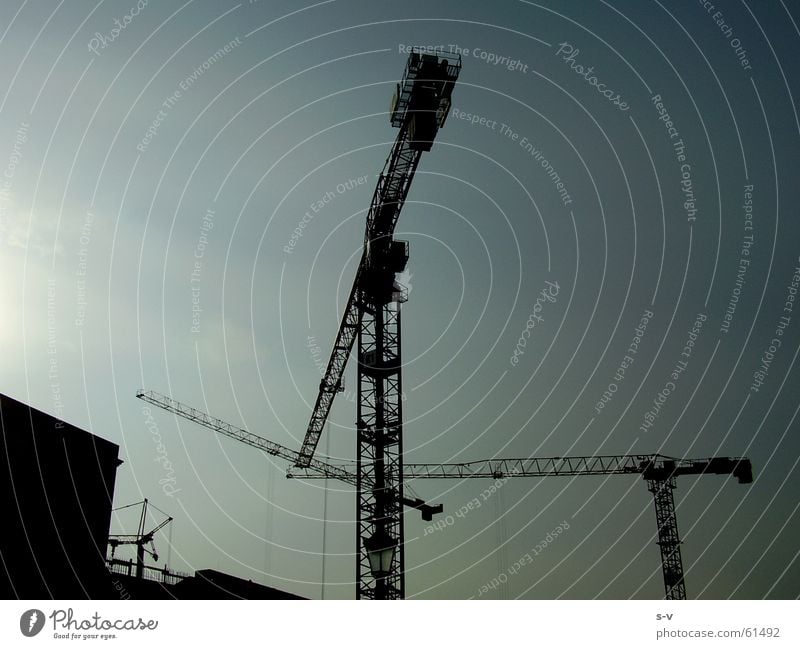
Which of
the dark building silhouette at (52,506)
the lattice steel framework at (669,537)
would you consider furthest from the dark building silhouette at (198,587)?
the lattice steel framework at (669,537)

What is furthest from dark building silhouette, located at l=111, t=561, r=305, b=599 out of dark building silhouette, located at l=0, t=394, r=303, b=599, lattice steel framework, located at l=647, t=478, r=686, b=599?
lattice steel framework, located at l=647, t=478, r=686, b=599

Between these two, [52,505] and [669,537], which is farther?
[669,537]

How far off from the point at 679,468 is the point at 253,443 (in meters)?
38.8

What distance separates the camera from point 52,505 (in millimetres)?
26016

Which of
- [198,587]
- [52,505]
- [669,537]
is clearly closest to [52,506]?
[52,505]

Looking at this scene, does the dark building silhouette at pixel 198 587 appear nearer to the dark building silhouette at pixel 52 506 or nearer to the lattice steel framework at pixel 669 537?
the dark building silhouette at pixel 52 506

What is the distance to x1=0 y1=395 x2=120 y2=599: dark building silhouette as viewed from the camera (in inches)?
889

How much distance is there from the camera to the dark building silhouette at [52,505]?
22578 millimetres

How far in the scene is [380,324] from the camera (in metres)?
40.7

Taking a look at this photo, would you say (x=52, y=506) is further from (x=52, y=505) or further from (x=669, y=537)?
(x=669, y=537)
